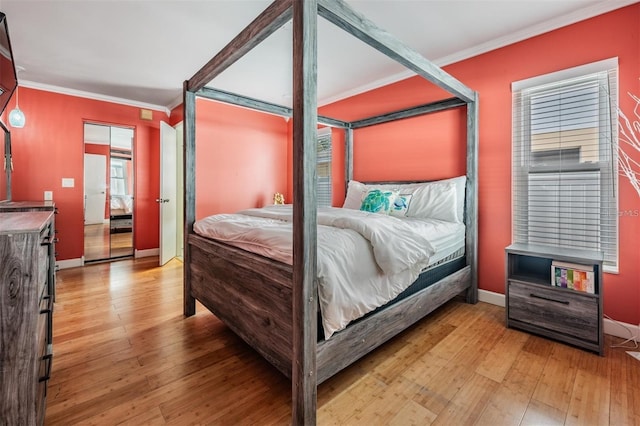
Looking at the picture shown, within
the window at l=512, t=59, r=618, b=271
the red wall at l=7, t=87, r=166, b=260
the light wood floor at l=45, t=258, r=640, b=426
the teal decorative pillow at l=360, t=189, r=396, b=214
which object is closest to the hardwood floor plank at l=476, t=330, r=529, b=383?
the light wood floor at l=45, t=258, r=640, b=426

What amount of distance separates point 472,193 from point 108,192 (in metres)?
5.20

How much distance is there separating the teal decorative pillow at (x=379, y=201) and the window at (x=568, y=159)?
1118 millimetres

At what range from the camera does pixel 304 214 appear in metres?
1.24

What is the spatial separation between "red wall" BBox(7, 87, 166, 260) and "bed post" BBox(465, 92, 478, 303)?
467 centimetres

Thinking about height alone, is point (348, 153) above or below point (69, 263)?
above

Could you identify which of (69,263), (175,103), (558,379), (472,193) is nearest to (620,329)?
(558,379)

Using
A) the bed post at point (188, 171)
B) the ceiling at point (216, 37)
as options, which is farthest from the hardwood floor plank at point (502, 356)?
the ceiling at point (216, 37)

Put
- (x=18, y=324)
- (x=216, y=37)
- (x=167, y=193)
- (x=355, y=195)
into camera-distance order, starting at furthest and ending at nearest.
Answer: (x=167, y=193) < (x=355, y=195) < (x=216, y=37) < (x=18, y=324)

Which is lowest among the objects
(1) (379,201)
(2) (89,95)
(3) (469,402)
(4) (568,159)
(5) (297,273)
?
(3) (469,402)

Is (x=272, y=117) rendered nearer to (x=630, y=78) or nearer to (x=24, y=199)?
(x=24, y=199)

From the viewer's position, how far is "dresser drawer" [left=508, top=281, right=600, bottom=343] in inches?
73.9

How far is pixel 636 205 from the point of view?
2.03 m

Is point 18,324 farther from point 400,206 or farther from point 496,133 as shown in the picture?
point 496,133

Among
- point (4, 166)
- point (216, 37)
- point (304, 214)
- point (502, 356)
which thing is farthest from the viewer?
point (4, 166)
